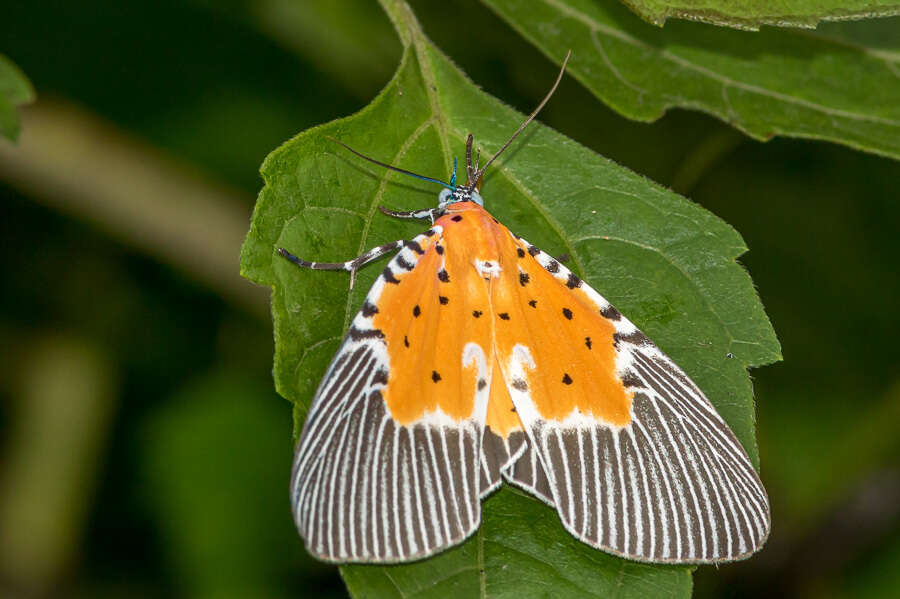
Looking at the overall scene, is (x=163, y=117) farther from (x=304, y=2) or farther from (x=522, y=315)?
(x=522, y=315)

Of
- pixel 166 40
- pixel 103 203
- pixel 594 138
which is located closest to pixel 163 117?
pixel 166 40

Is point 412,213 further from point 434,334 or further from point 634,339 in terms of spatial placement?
point 634,339

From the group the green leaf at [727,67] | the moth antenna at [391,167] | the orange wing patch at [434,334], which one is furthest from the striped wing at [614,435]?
the green leaf at [727,67]

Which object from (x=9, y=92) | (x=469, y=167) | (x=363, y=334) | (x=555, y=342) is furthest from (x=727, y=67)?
(x=9, y=92)

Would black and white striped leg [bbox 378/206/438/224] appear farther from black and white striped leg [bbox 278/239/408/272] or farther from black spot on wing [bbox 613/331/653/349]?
black spot on wing [bbox 613/331/653/349]

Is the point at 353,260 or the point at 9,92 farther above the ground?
the point at 9,92

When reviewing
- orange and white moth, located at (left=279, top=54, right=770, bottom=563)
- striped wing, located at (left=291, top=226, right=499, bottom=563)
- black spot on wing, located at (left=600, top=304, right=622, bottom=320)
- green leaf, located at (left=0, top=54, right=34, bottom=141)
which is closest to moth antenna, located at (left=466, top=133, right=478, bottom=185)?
orange and white moth, located at (left=279, top=54, right=770, bottom=563)
